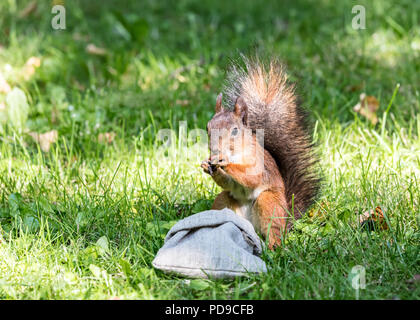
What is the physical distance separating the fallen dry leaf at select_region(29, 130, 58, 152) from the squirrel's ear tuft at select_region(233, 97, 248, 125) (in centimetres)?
131

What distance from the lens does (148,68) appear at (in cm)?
421

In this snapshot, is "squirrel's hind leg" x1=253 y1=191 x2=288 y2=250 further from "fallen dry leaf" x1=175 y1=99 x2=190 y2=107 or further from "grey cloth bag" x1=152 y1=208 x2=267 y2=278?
"fallen dry leaf" x1=175 y1=99 x2=190 y2=107

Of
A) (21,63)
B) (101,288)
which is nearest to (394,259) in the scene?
(101,288)

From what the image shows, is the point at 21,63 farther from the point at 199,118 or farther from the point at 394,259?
the point at 394,259

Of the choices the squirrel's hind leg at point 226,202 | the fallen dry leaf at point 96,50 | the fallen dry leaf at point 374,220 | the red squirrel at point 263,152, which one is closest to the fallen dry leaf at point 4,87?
the fallen dry leaf at point 96,50

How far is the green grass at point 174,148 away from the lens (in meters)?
2.12

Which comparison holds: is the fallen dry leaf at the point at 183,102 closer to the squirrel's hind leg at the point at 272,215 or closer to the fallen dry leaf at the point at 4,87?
the fallen dry leaf at the point at 4,87

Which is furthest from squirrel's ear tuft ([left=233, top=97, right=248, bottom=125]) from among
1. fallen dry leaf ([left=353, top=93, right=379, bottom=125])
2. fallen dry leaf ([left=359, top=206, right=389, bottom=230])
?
fallen dry leaf ([left=353, top=93, right=379, bottom=125])

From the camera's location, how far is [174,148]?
10.2 ft

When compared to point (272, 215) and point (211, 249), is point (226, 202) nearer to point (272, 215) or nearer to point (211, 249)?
point (272, 215)

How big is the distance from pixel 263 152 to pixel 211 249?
52cm

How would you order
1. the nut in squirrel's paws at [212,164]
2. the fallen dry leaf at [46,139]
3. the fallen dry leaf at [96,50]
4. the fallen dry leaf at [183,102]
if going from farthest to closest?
the fallen dry leaf at [96,50], the fallen dry leaf at [183,102], the fallen dry leaf at [46,139], the nut in squirrel's paws at [212,164]

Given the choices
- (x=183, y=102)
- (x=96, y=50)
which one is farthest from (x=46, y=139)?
(x=96, y=50)

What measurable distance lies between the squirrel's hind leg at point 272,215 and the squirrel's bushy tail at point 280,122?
12 cm
